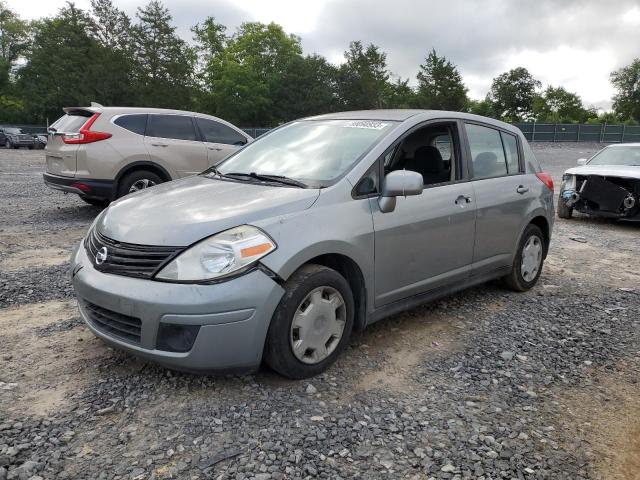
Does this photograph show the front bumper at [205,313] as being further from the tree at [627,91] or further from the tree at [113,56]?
the tree at [627,91]

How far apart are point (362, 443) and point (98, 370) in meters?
1.69

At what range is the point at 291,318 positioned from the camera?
2.99 m

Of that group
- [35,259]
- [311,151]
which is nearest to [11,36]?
[35,259]

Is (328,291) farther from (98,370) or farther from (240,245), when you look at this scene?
(98,370)

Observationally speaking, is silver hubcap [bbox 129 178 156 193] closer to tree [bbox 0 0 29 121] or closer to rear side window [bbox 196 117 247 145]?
rear side window [bbox 196 117 247 145]

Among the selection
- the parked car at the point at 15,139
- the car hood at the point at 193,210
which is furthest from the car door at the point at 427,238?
the parked car at the point at 15,139

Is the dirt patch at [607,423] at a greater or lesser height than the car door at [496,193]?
lesser

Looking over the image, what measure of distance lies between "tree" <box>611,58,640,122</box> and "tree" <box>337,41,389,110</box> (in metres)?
43.4

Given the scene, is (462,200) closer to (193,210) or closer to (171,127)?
(193,210)

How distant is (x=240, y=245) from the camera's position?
288cm

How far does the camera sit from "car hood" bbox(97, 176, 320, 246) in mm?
2939

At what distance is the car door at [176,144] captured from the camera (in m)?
8.34

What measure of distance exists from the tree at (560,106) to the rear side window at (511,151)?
8526 centimetres

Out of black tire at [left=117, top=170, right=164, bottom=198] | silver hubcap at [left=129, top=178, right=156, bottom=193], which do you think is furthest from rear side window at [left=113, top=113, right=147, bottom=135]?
silver hubcap at [left=129, top=178, right=156, bottom=193]
